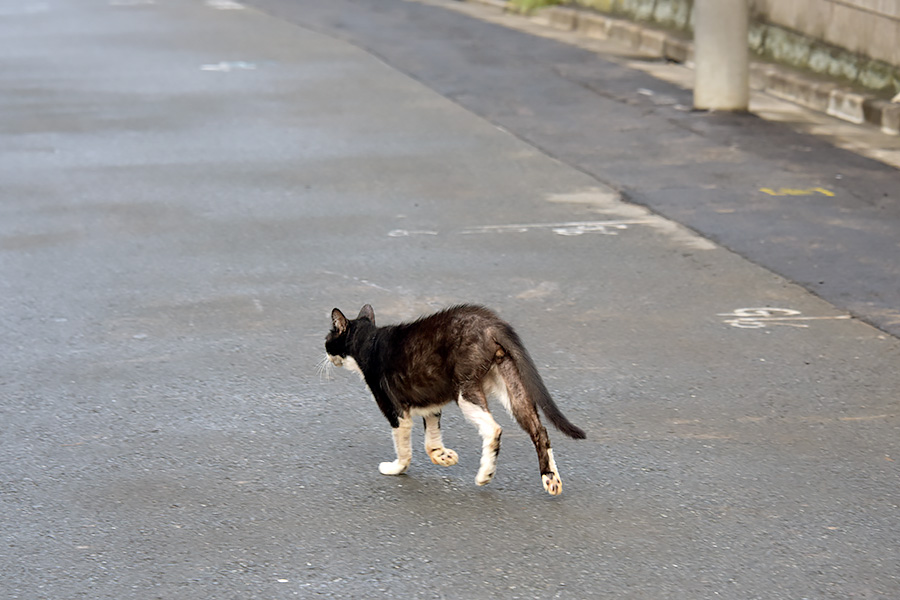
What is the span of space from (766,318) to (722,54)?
21.2 ft

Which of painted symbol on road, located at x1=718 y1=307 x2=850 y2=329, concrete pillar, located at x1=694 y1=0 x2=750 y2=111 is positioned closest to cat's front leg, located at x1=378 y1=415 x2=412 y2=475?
painted symbol on road, located at x1=718 y1=307 x2=850 y2=329

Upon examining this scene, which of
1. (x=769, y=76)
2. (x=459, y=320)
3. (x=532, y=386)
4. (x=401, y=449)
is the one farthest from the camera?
(x=769, y=76)

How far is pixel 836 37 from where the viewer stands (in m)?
14.5

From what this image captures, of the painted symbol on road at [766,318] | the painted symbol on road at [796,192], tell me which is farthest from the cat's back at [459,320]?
the painted symbol on road at [796,192]

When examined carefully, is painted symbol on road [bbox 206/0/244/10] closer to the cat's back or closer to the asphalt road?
the asphalt road

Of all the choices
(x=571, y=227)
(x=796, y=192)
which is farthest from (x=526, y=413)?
(x=796, y=192)

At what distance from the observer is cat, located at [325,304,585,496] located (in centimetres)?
500

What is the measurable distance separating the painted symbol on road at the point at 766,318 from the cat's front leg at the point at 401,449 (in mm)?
2665

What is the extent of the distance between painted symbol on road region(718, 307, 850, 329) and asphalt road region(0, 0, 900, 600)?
21mm

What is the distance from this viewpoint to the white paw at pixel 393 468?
540 centimetres

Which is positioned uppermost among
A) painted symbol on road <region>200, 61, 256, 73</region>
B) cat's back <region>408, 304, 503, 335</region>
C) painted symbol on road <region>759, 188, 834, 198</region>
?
cat's back <region>408, 304, 503, 335</region>

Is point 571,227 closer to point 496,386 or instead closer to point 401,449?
point 401,449

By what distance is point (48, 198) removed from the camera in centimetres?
1052

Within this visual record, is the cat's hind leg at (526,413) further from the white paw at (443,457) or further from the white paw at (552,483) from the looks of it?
the white paw at (443,457)
